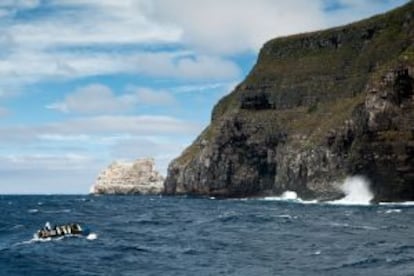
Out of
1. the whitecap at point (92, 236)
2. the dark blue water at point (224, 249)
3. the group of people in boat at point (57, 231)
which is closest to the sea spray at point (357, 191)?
the dark blue water at point (224, 249)

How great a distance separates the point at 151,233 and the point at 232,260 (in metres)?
26.6

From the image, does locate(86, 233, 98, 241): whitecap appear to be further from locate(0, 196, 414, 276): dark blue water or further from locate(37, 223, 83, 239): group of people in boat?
locate(37, 223, 83, 239): group of people in boat

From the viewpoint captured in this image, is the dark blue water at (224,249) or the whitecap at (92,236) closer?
the dark blue water at (224,249)

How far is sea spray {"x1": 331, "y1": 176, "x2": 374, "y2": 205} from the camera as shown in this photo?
165875mm

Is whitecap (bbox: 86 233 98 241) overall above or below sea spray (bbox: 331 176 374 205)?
below

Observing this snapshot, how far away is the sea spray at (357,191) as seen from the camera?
6531 inches

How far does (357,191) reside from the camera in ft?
557

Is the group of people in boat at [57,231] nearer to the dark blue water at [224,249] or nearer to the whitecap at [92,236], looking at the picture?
the dark blue water at [224,249]

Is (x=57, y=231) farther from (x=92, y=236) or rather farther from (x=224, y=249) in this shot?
(x=224, y=249)

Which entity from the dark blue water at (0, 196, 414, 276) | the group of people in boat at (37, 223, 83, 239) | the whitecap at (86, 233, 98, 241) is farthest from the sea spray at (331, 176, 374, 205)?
the whitecap at (86, 233, 98, 241)

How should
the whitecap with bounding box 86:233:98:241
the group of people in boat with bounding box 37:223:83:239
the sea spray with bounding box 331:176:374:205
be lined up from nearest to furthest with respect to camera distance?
the whitecap with bounding box 86:233:98:241 < the group of people in boat with bounding box 37:223:83:239 < the sea spray with bounding box 331:176:374:205

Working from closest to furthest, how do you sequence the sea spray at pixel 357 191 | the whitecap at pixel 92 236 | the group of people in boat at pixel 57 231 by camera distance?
the whitecap at pixel 92 236 < the group of people in boat at pixel 57 231 < the sea spray at pixel 357 191

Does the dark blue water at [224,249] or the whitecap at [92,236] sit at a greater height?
the whitecap at [92,236]

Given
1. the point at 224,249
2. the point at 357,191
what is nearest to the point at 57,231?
the point at 224,249
